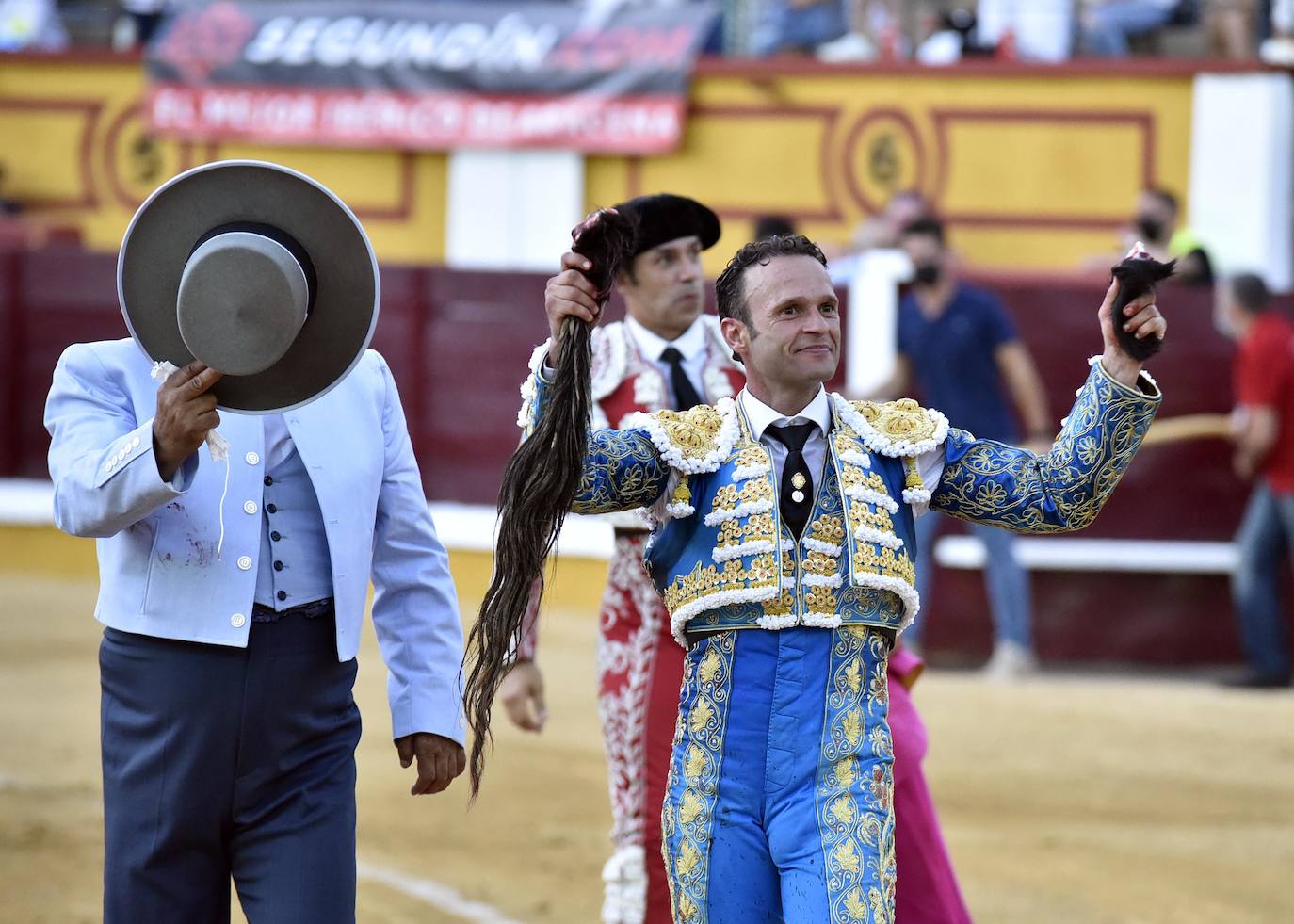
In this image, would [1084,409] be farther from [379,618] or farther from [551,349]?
[379,618]

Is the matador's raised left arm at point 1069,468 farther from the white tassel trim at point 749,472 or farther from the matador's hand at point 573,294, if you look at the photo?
the matador's hand at point 573,294

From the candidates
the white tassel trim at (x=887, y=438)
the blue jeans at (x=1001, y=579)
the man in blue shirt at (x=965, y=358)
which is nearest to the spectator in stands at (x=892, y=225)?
the man in blue shirt at (x=965, y=358)

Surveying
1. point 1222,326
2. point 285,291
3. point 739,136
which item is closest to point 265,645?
point 285,291

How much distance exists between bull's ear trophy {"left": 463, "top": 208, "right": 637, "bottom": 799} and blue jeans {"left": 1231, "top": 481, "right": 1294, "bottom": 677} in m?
6.28

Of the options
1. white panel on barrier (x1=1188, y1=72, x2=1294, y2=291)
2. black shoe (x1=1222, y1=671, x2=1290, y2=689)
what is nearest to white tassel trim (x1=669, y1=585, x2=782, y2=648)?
black shoe (x1=1222, y1=671, x2=1290, y2=689)

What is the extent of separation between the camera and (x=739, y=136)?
12328mm

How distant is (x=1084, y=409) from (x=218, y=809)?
134cm

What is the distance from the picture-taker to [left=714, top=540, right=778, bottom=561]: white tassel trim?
2.75 meters

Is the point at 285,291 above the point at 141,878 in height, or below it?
above

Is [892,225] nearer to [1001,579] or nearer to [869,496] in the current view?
[1001,579]

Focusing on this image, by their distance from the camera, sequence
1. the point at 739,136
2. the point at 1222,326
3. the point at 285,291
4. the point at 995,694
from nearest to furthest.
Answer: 1. the point at 285,291
2. the point at 995,694
3. the point at 1222,326
4. the point at 739,136

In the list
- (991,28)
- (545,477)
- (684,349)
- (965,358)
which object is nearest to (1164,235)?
(965,358)

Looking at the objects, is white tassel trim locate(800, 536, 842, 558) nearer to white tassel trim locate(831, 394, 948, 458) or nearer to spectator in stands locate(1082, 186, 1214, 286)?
white tassel trim locate(831, 394, 948, 458)

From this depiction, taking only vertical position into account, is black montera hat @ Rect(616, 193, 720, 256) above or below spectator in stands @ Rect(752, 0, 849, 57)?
below
